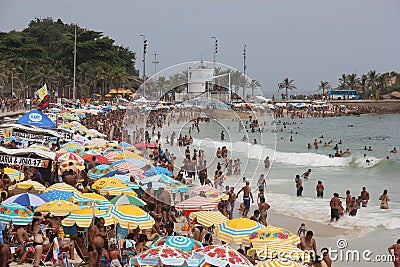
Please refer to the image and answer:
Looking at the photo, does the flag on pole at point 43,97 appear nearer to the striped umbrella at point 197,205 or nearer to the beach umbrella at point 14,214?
the striped umbrella at point 197,205

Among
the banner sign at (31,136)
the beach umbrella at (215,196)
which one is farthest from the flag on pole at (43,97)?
the beach umbrella at (215,196)

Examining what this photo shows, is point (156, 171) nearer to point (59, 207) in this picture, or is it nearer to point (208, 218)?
point (208, 218)

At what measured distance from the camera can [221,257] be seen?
7.77 meters

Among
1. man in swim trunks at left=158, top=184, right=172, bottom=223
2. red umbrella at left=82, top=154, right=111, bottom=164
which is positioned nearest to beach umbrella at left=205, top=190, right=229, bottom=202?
man in swim trunks at left=158, top=184, right=172, bottom=223

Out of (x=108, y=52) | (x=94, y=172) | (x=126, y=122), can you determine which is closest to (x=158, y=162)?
(x=94, y=172)

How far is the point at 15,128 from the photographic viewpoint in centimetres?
1628

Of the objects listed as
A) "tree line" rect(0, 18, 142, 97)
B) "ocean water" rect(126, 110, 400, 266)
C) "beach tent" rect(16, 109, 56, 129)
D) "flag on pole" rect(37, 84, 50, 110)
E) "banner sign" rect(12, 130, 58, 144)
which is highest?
"tree line" rect(0, 18, 142, 97)

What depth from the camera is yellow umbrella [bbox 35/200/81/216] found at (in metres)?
10.1

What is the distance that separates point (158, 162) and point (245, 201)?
2.66m

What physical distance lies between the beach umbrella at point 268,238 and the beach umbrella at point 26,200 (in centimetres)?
392

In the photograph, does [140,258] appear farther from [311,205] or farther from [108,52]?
[108,52]

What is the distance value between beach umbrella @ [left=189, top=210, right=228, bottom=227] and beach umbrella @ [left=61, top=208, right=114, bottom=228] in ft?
6.55

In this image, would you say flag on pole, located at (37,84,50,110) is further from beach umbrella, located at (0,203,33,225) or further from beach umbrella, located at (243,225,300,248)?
beach umbrella, located at (243,225,300,248)

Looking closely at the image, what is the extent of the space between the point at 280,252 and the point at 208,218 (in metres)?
2.36
